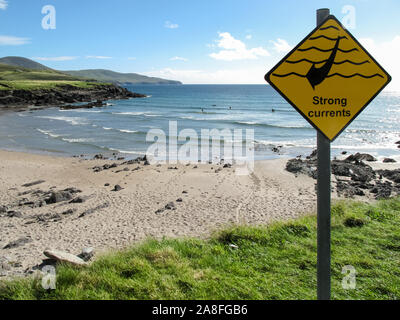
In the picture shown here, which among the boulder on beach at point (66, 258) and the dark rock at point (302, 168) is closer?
the boulder on beach at point (66, 258)

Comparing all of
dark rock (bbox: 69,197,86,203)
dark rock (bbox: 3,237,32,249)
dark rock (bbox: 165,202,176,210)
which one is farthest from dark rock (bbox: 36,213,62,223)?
dark rock (bbox: 165,202,176,210)

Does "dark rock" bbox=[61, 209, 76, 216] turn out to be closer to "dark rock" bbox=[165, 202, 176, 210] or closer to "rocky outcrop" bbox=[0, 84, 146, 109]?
"dark rock" bbox=[165, 202, 176, 210]

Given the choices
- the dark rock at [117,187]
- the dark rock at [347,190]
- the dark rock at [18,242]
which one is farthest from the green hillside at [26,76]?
the dark rock at [347,190]

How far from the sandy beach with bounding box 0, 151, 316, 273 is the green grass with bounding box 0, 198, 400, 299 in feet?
7.62

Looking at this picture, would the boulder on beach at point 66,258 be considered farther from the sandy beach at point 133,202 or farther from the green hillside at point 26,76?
the green hillside at point 26,76

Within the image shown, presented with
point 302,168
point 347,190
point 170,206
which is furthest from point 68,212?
point 302,168

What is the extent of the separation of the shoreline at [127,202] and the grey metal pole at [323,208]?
5710 mm

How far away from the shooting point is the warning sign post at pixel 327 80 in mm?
2203

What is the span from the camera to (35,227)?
973cm

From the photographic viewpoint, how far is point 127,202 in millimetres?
12172

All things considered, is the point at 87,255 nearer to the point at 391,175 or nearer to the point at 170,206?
the point at 170,206

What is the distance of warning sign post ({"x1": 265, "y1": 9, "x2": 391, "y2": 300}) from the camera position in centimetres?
220

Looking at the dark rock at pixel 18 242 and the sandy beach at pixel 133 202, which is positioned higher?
the sandy beach at pixel 133 202
